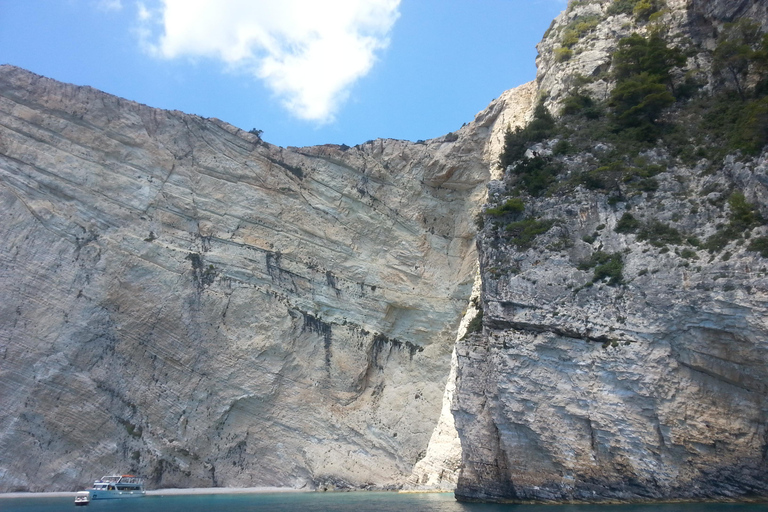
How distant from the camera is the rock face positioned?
2883cm

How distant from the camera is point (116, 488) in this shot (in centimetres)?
2648

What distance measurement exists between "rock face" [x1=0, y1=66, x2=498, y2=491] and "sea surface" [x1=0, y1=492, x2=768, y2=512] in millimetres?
2724

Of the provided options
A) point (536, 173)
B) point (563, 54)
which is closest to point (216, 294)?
point (536, 173)

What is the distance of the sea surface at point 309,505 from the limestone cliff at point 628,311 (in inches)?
50.4

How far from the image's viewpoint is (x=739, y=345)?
16422 millimetres

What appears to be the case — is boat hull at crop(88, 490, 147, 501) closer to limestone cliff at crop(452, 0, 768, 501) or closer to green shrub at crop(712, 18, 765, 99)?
limestone cliff at crop(452, 0, 768, 501)

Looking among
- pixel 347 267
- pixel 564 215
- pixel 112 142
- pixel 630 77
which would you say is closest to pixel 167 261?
pixel 112 142

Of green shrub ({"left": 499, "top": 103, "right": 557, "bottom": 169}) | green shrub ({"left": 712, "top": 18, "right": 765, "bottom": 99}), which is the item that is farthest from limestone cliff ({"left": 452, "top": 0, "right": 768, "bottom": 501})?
green shrub ({"left": 712, "top": 18, "right": 765, "bottom": 99})

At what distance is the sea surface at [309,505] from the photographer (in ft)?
54.3

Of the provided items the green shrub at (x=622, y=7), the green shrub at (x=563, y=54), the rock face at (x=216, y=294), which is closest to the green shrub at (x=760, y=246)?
the green shrub at (x=563, y=54)

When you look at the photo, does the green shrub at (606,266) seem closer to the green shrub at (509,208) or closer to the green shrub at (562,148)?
the green shrub at (509,208)

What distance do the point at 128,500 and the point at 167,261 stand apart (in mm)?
11988

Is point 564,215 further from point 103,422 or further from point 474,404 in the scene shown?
point 103,422

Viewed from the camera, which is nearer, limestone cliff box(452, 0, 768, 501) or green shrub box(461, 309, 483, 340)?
limestone cliff box(452, 0, 768, 501)
